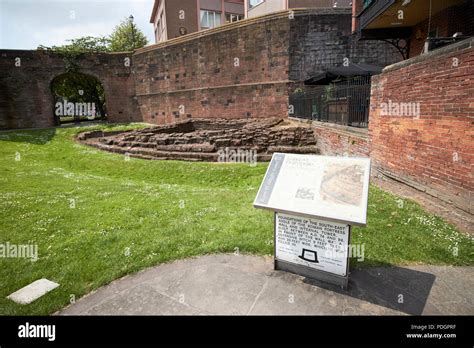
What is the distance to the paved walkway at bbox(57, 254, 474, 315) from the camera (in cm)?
313

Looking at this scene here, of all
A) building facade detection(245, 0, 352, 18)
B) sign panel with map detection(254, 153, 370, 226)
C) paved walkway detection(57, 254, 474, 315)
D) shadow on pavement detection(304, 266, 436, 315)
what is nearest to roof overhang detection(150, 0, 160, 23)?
building facade detection(245, 0, 352, 18)

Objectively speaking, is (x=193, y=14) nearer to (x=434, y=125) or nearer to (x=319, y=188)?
(x=434, y=125)

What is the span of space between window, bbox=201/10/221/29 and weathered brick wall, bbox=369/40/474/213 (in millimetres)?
32995

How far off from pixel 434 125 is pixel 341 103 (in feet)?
18.7

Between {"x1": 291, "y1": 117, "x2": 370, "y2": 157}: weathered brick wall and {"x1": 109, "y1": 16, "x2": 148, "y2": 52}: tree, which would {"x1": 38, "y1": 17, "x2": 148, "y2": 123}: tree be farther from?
{"x1": 291, "y1": 117, "x2": 370, "y2": 157}: weathered brick wall

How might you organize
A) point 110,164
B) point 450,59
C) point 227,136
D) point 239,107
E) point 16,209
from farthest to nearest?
point 239,107
point 227,136
point 110,164
point 16,209
point 450,59

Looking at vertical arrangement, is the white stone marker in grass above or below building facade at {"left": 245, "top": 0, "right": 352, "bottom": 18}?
below

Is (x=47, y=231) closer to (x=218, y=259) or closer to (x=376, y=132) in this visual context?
(x=218, y=259)

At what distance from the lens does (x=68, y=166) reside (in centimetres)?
1339

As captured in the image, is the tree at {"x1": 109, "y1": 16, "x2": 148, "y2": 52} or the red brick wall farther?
the tree at {"x1": 109, "y1": 16, "x2": 148, "y2": 52}

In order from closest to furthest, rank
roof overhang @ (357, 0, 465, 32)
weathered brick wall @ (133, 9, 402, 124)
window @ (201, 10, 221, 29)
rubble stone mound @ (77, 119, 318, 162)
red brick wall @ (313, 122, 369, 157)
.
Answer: red brick wall @ (313, 122, 369, 157)
roof overhang @ (357, 0, 465, 32)
rubble stone mound @ (77, 119, 318, 162)
weathered brick wall @ (133, 9, 402, 124)
window @ (201, 10, 221, 29)
